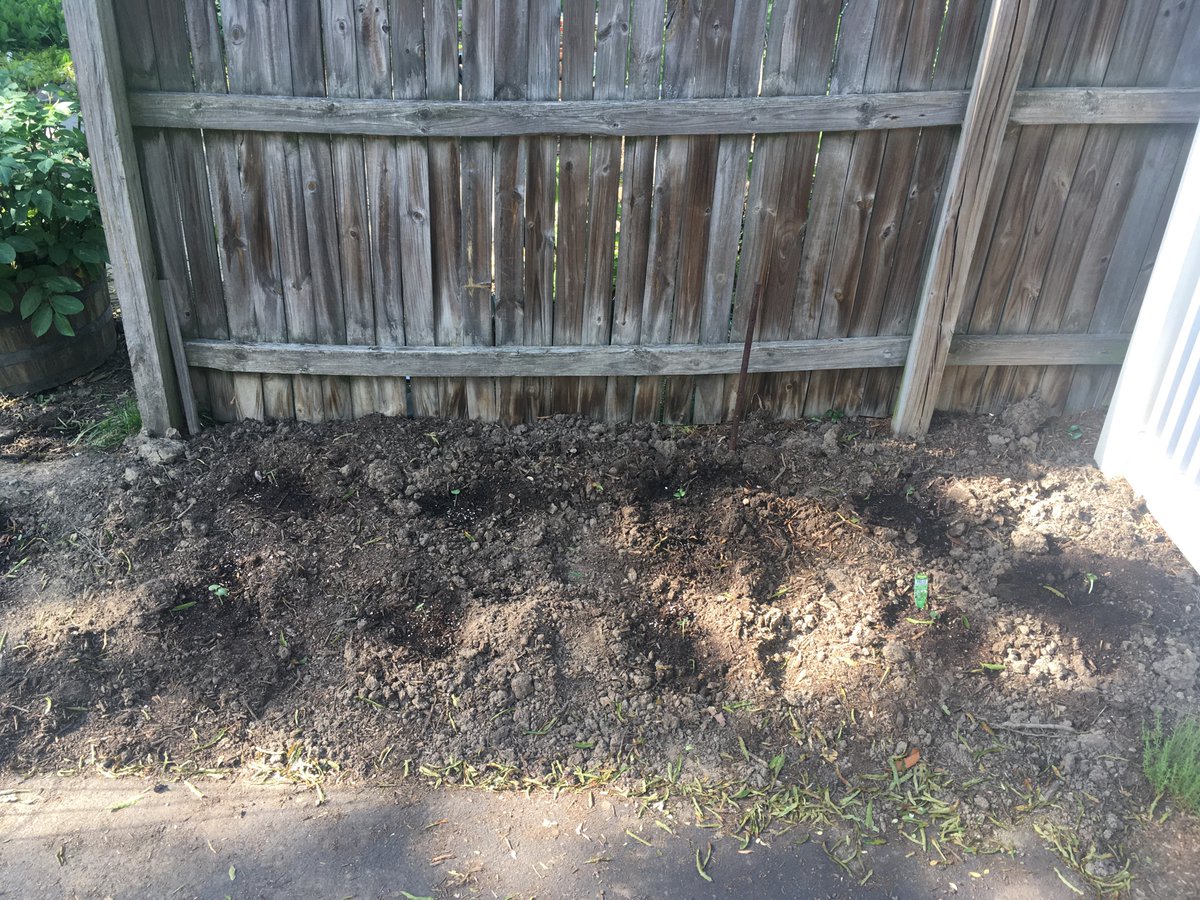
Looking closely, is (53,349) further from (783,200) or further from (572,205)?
(783,200)

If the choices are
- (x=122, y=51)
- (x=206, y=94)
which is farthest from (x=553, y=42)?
(x=122, y=51)

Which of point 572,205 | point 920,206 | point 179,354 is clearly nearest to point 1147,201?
point 920,206

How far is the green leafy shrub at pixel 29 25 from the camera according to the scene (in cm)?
784

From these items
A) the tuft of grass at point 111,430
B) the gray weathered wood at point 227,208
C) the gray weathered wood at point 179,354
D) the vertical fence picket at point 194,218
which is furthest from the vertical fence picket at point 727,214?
the tuft of grass at point 111,430

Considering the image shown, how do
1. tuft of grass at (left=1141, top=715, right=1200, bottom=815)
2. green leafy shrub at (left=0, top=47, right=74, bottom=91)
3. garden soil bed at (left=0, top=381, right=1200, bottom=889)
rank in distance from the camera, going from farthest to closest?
green leafy shrub at (left=0, top=47, right=74, bottom=91), garden soil bed at (left=0, top=381, right=1200, bottom=889), tuft of grass at (left=1141, top=715, right=1200, bottom=815)

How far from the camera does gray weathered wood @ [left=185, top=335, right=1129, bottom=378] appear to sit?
3.82 metres

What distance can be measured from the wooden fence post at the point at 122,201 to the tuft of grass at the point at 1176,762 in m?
3.76

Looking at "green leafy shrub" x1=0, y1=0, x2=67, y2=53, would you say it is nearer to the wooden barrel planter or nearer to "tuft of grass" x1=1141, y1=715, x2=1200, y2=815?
the wooden barrel planter

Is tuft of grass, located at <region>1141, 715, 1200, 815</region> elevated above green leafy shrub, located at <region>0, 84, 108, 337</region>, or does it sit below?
below

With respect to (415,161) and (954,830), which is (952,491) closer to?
(954,830)

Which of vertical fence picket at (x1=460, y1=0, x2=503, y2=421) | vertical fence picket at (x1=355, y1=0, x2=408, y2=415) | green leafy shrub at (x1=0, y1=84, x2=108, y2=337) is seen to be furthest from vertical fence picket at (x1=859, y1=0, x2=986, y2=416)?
green leafy shrub at (x1=0, y1=84, x2=108, y2=337)

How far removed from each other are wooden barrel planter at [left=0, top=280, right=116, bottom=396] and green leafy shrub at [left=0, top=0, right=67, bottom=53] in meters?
4.89

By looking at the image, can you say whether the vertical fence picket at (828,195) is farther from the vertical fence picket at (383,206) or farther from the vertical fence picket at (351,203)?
the vertical fence picket at (351,203)

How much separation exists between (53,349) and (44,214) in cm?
67
